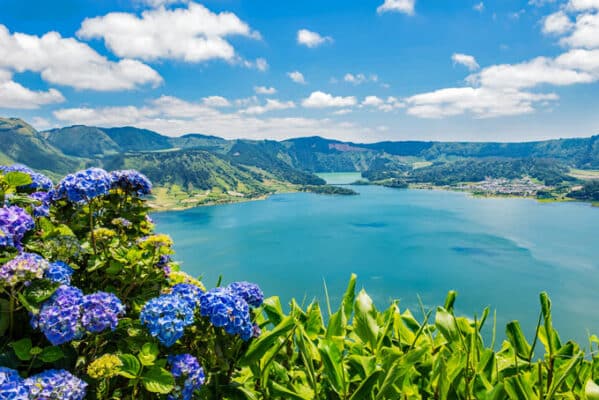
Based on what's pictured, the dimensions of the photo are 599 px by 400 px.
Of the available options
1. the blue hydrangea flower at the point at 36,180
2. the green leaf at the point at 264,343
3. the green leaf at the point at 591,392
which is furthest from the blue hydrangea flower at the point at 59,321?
the green leaf at the point at 591,392

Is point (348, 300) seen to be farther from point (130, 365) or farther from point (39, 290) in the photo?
point (39, 290)

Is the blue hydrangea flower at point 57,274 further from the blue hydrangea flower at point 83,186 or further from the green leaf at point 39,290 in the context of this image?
the blue hydrangea flower at point 83,186

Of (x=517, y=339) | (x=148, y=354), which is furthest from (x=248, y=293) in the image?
(x=517, y=339)

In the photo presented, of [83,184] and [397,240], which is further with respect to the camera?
[397,240]

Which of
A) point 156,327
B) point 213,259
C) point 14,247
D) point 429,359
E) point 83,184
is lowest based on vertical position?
point 213,259

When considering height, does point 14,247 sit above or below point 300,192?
above

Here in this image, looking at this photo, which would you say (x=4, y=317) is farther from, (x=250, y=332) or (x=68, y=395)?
(x=250, y=332)

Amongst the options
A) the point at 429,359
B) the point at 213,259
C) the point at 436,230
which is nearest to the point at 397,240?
the point at 436,230
